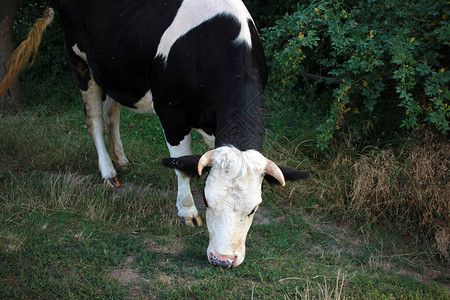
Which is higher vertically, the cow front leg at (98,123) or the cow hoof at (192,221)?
the cow front leg at (98,123)

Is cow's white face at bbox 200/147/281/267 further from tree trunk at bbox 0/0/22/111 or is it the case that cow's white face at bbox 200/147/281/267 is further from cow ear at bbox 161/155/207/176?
tree trunk at bbox 0/0/22/111

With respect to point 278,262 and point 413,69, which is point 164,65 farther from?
point 413,69

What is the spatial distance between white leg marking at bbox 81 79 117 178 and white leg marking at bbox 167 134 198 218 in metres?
1.17

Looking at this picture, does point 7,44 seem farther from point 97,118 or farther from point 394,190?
point 394,190

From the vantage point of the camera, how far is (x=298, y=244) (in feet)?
13.3

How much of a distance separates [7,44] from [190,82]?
14.4 ft

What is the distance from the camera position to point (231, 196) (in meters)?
3.11

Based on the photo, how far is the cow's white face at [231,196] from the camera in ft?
10.2

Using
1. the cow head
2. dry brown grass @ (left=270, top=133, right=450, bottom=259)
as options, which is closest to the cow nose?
the cow head

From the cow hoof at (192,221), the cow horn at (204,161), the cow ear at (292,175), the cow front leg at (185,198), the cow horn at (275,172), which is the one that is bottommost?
the cow hoof at (192,221)

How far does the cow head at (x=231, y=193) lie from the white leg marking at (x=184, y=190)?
997mm

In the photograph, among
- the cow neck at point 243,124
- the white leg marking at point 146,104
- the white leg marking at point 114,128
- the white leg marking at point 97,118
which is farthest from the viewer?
the white leg marking at point 114,128

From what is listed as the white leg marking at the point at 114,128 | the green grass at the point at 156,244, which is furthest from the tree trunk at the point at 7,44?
the white leg marking at the point at 114,128

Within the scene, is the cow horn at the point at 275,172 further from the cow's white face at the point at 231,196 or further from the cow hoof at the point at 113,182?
the cow hoof at the point at 113,182
